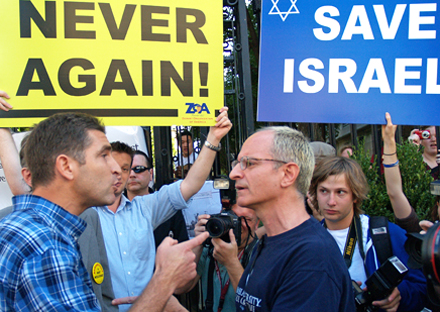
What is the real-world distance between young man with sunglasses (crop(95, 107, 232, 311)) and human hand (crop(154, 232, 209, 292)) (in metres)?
0.83

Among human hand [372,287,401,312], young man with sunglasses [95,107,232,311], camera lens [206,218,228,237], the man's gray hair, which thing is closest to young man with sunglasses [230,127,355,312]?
the man's gray hair

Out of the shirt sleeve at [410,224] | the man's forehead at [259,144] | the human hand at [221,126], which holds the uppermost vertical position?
the human hand at [221,126]

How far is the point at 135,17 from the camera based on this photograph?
2676 mm

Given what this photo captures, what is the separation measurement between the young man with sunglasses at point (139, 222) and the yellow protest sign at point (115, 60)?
0.35 metres

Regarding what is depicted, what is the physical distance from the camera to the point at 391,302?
2045 mm

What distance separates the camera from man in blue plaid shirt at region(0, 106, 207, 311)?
4.03 feet

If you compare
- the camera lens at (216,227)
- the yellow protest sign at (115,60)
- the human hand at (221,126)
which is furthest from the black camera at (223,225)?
the yellow protest sign at (115,60)

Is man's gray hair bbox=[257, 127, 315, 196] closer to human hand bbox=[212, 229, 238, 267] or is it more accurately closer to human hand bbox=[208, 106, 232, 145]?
human hand bbox=[212, 229, 238, 267]

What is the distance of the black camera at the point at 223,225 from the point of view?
2.15 m

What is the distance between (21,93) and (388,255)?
2.63m

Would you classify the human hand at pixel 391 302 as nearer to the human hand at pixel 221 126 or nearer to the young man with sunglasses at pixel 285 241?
the young man with sunglasses at pixel 285 241

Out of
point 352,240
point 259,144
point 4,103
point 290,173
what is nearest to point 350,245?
point 352,240

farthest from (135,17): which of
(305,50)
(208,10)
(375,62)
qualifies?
(375,62)

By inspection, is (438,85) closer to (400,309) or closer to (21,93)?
(400,309)
